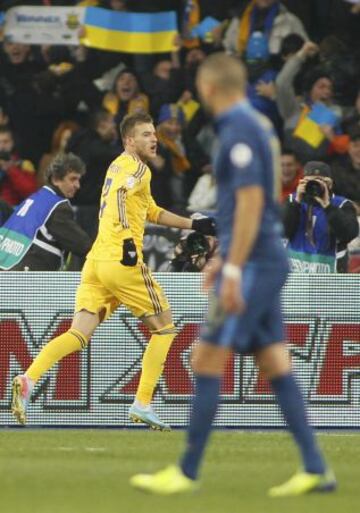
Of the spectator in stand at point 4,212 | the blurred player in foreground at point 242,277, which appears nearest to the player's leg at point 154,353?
the blurred player in foreground at point 242,277

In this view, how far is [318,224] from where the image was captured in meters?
13.2

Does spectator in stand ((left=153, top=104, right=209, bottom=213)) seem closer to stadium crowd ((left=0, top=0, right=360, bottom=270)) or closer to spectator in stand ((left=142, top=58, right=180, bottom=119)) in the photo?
stadium crowd ((left=0, top=0, right=360, bottom=270))

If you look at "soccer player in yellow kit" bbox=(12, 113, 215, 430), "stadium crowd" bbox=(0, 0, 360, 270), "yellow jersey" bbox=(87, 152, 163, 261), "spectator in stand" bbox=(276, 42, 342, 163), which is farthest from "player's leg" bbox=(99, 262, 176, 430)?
"spectator in stand" bbox=(276, 42, 342, 163)

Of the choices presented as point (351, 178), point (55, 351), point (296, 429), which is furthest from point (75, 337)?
point (351, 178)

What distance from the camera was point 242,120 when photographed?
7.58m

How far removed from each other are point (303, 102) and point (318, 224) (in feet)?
14.6

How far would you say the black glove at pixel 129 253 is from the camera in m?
11.4

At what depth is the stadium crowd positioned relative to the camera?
1691cm

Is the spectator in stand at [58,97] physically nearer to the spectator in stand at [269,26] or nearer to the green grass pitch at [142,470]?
the spectator in stand at [269,26]

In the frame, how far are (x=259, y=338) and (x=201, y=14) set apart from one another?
11.6 metres

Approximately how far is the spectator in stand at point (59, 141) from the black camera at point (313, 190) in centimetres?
510

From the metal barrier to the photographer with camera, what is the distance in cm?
67

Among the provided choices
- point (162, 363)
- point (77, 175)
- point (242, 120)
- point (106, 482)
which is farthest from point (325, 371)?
point (242, 120)

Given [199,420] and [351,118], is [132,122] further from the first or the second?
[351,118]
